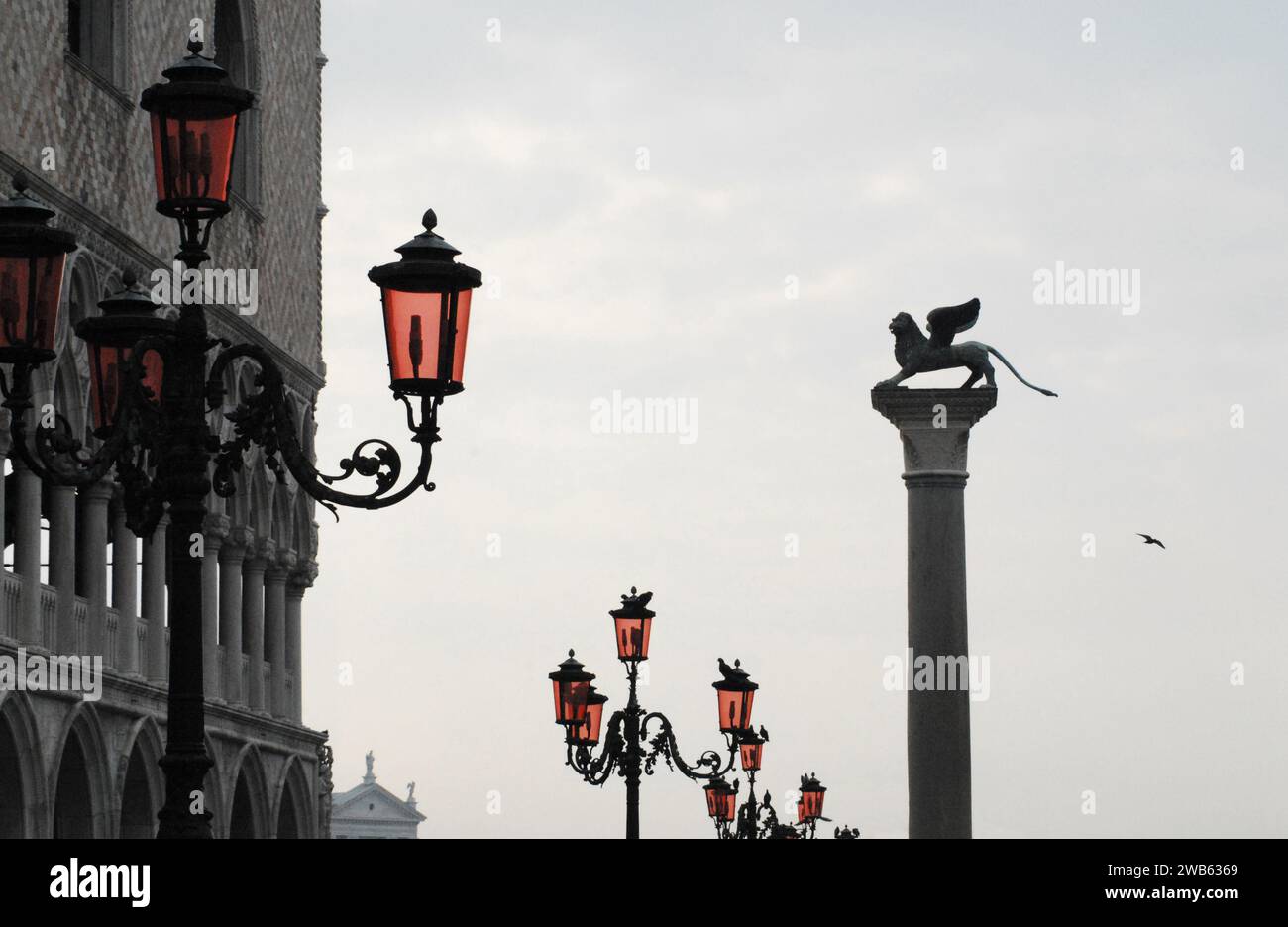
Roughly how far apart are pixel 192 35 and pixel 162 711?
24.4 feet

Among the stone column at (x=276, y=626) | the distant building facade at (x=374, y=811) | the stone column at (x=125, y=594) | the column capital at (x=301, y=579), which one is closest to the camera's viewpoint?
the stone column at (x=125, y=594)

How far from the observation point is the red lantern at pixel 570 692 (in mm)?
16797

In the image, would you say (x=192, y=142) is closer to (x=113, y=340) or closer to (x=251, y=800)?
(x=113, y=340)

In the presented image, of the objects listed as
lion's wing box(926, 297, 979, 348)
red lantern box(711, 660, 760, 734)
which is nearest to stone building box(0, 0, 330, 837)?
red lantern box(711, 660, 760, 734)

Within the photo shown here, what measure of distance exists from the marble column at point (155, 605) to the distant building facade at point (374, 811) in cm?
8520

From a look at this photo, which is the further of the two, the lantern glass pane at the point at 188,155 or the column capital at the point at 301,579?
the column capital at the point at 301,579

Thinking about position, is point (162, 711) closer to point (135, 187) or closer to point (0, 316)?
point (135, 187)

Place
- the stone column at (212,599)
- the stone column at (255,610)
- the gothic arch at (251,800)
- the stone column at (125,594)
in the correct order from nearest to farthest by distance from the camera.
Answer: the stone column at (125,594)
the stone column at (212,599)
the gothic arch at (251,800)
the stone column at (255,610)

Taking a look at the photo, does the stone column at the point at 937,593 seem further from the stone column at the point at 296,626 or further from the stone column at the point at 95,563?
the stone column at the point at 296,626

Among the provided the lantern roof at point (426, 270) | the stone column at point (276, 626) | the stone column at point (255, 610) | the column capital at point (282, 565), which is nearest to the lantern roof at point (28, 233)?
the lantern roof at point (426, 270)

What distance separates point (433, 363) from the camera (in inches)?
332

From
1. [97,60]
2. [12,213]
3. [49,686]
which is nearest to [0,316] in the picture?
[12,213]

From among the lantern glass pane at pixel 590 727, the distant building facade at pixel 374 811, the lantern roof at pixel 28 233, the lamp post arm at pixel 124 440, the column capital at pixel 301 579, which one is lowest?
the distant building facade at pixel 374 811
